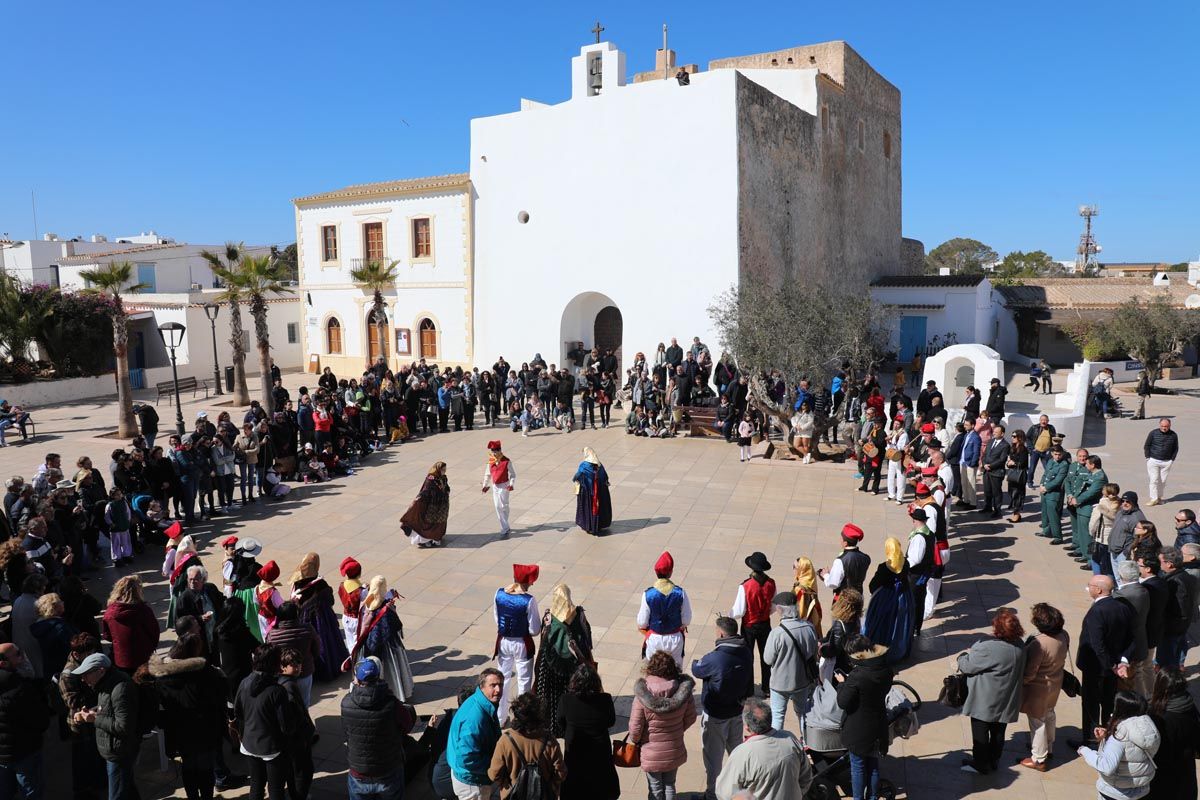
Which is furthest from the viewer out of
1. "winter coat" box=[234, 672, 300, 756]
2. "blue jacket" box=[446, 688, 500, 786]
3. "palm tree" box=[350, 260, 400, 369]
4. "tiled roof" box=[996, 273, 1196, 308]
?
"tiled roof" box=[996, 273, 1196, 308]

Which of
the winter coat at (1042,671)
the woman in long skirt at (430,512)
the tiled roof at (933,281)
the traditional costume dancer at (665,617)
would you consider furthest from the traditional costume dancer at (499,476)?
the tiled roof at (933,281)

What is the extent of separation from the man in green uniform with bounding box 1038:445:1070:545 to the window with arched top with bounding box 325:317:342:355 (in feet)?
76.5

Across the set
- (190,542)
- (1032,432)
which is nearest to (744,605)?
(190,542)

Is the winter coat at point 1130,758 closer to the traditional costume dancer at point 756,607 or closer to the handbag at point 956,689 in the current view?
the handbag at point 956,689

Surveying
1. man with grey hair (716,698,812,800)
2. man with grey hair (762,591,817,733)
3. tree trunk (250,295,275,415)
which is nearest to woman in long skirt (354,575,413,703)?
man with grey hair (762,591,817,733)

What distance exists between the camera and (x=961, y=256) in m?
78.6

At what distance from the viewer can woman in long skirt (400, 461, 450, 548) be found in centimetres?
1085

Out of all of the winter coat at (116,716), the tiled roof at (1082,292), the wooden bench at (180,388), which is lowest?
the winter coat at (116,716)

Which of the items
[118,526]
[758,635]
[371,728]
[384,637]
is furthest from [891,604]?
[118,526]

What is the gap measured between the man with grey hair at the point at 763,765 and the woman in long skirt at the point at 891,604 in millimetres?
3106

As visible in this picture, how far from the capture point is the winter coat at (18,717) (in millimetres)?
5105

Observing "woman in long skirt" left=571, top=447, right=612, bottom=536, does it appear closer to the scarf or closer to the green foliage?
the scarf

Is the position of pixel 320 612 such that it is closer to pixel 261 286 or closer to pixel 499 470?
pixel 499 470

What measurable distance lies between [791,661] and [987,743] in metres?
1.49
